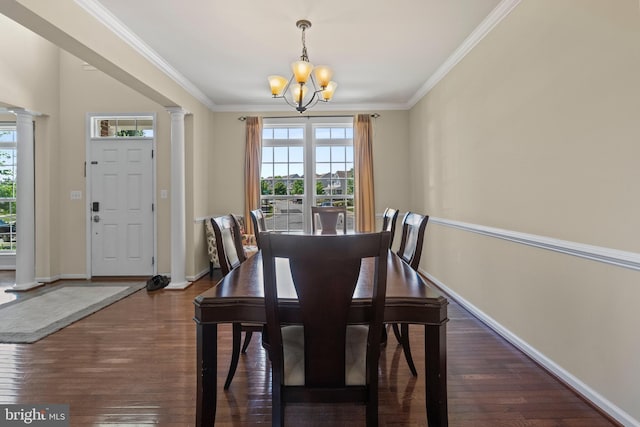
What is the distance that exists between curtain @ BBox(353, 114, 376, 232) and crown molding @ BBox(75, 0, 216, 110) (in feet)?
7.86

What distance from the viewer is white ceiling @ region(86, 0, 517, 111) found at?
2459 mm

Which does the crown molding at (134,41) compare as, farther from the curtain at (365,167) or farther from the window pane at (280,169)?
the curtain at (365,167)

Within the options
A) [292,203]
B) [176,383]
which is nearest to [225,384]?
[176,383]

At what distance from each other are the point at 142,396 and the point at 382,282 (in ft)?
5.47

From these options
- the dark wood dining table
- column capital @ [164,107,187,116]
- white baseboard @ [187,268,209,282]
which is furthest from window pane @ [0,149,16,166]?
the dark wood dining table

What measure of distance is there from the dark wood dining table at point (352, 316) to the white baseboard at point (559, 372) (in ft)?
3.44

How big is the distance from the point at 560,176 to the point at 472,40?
1684mm

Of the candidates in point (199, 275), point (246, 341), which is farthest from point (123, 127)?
point (246, 341)

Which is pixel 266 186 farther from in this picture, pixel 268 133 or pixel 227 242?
pixel 227 242

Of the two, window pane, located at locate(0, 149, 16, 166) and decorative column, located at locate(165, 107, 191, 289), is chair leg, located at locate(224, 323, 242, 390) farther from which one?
window pane, located at locate(0, 149, 16, 166)

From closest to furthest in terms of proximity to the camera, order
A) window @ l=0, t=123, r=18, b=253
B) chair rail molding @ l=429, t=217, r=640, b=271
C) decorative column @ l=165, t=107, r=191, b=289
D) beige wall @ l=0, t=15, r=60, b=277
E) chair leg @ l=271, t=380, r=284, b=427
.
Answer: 1. chair leg @ l=271, t=380, r=284, b=427
2. chair rail molding @ l=429, t=217, r=640, b=271
3. beige wall @ l=0, t=15, r=60, b=277
4. decorative column @ l=165, t=107, r=191, b=289
5. window @ l=0, t=123, r=18, b=253

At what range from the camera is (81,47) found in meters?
2.36

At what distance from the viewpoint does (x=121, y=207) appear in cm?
445

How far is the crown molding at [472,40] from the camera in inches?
95.4
